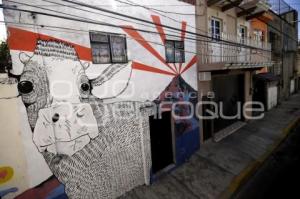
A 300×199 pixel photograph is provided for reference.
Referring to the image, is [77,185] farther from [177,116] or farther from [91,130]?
[177,116]

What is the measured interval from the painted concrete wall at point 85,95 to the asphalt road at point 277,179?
11.0 ft

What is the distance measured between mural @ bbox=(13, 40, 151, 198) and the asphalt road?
144 inches

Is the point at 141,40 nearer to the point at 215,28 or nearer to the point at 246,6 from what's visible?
the point at 215,28

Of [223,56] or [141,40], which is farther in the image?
[223,56]

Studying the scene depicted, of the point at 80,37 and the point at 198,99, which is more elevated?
the point at 80,37

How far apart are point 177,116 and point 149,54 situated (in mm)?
2588

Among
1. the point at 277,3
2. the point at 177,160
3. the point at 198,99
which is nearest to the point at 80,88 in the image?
the point at 177,160

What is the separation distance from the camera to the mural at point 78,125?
13.1 feet

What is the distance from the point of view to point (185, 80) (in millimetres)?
7473

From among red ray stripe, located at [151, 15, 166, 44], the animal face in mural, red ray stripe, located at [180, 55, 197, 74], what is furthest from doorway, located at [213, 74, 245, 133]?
the animal face in mural

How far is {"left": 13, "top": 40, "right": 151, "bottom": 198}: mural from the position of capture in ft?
13.1

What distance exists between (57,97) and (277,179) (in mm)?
7246

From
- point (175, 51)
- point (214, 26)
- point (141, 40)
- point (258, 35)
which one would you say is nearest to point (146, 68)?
point (141, 40)

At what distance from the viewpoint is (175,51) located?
700 centimetres
